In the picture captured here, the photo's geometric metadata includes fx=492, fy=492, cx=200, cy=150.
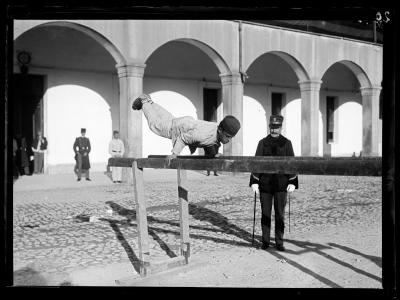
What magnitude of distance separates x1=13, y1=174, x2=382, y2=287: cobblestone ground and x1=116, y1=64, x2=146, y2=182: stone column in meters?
1.44

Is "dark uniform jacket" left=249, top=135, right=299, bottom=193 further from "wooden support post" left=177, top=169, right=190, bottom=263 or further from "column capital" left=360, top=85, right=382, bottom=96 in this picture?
"column capital" left=360, top=85, right=382, bottom=96

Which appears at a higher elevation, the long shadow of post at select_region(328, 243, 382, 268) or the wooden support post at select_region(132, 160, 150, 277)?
the wooden support post at select_region(132, 160, 150, 277)

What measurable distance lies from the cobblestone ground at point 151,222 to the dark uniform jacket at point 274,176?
80cm

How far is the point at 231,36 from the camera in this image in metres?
16.2

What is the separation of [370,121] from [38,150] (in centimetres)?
1373

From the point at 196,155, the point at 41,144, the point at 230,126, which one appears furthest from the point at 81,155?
the point at 230,126

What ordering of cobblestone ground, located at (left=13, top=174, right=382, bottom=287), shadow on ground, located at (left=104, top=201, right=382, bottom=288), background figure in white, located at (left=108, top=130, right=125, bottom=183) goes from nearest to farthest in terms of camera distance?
1. shadow on ground, located at (left=104, top=201, right=382, bottom=288)
2. cobblestone ground, located at (left=13, top=174, right=382, bottom=287)
3. background figure in white, located at (left=108, top=130, right=125, bottom=183)

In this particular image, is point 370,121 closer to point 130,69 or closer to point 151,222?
point 130,69

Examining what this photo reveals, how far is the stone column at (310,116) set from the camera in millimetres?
18641

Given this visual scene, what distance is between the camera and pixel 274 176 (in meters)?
6.08

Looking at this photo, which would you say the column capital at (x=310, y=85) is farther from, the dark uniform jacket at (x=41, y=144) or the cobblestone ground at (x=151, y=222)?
the dark uniform jacket at (x=41, y=144)

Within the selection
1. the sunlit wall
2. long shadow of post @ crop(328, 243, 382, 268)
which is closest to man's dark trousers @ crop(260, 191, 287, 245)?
long shadow of post @ crop(328, 243, 382, 268)

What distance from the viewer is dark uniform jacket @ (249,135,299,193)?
19.8 ft

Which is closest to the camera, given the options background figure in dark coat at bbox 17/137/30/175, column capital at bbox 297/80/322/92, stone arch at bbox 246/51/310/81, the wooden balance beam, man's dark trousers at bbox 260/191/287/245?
the wooden balance beam
